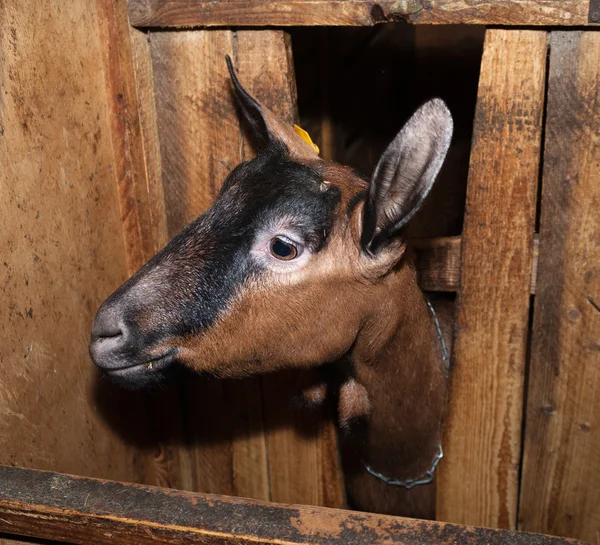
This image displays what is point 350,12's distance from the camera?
254 cm

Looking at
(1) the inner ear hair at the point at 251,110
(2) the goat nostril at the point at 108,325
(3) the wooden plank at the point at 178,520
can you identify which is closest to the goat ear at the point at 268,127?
(1) the inner ear hair at the point at 251,110

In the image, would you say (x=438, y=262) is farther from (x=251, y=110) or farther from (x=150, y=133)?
(x=150, y=133)

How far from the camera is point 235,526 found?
183 cm

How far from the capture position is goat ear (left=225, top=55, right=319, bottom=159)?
8.59 ft

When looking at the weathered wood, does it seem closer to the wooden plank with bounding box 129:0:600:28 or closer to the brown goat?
the wooden plank with bounding box 129:0:600:28

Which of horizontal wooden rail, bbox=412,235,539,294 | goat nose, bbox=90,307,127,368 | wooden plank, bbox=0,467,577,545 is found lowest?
wooden plank, bbox=0,467,577,545

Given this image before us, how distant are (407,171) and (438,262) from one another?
1.00 meters

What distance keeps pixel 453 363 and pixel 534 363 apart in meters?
0.34

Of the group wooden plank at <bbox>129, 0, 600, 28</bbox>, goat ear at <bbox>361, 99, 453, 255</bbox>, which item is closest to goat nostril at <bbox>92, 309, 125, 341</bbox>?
goat ear at <bbox>361, 99, 453, 255</bbox>

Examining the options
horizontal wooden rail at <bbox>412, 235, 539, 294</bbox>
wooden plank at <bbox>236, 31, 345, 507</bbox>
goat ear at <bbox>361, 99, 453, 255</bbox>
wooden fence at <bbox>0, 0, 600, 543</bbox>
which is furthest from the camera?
wooden plank at <bbox>236, 31, 345, 507</bbox>

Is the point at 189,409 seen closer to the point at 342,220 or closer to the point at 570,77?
the point at 342,220

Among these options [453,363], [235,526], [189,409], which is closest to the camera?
[235,526]

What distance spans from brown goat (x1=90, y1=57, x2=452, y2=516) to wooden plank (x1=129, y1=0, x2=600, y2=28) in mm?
325

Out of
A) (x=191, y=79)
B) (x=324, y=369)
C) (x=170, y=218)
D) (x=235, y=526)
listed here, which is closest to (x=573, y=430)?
(x=324, y=369)
